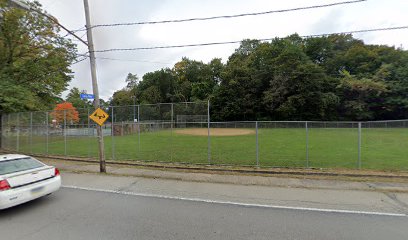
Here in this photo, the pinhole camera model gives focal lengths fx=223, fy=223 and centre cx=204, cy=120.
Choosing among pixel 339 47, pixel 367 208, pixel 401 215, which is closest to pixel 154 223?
pixel 367 208

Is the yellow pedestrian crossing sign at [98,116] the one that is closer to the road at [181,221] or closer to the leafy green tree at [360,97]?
the road at [181,221]

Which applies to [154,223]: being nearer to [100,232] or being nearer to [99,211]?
[100,232]

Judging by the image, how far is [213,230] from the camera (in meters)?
4.38

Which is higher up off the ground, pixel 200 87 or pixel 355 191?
pixel 200 87

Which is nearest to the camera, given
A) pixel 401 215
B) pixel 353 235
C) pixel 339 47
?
pixel 353 235

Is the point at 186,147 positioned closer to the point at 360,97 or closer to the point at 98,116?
the point at 98,116

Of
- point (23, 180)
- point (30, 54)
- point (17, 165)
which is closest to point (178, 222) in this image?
point (23, 180)

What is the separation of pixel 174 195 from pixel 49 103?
18080mm

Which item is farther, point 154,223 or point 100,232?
point 154,223

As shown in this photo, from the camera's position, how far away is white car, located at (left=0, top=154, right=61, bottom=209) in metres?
4.99

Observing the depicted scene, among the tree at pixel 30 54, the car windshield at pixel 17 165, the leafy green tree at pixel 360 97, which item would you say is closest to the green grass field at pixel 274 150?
the tree at pixel 30 54

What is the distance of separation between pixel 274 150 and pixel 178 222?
11.8 meters

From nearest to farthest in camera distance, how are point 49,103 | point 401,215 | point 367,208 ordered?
1. point 401,215
2. point 367,208
3. point 49,103

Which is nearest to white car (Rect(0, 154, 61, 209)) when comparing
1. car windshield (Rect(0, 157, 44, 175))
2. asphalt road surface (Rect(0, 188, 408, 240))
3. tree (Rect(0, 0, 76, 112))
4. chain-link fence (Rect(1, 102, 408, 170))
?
car windshield (Rect(0, 157, 44, 175))
